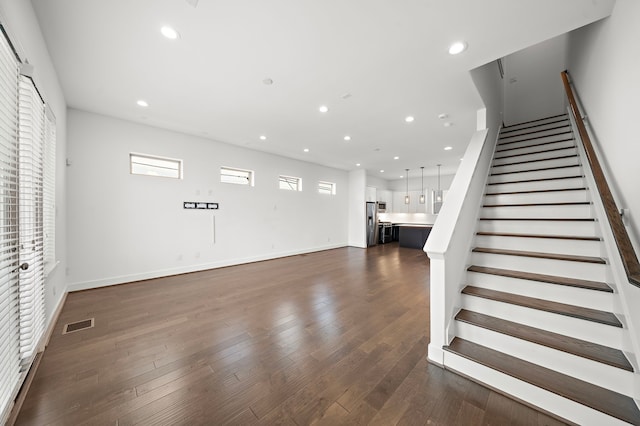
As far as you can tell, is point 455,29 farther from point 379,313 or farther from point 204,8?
point 379,313

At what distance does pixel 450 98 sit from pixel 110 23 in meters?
4.09

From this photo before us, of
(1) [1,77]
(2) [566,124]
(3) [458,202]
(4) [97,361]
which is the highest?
(2) [566,124]

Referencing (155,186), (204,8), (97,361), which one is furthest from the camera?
(155,186)

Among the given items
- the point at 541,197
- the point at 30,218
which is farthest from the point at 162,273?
the point at 541,197

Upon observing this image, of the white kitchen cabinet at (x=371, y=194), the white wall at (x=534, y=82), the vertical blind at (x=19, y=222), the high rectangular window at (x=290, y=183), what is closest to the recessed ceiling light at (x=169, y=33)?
the vertical blind at (x=19, y=222)

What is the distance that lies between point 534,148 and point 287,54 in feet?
13.8

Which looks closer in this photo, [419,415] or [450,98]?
[419,415]

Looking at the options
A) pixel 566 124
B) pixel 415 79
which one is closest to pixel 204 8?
pixel 415 79

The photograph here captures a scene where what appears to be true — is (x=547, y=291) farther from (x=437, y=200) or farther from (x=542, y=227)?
(x=437, y=200)

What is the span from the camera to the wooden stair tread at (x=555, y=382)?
1.37m

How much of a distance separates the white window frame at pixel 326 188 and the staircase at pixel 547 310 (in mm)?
5599

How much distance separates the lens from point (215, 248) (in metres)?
5.46

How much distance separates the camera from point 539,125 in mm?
4465

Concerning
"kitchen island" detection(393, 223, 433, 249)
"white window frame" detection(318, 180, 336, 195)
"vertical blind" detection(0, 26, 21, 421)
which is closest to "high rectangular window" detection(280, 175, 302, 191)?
"white window frame" detection(318, 180, 336, 195)
